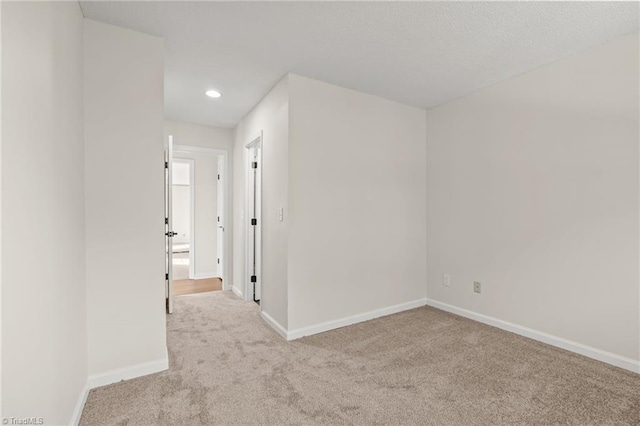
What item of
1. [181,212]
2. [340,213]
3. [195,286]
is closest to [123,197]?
[340,213]

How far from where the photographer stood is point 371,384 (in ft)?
6.84

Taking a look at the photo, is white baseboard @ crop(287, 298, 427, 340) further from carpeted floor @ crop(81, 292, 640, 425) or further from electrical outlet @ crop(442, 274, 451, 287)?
electrical outlet @ crop(442, 274, 451, 287)

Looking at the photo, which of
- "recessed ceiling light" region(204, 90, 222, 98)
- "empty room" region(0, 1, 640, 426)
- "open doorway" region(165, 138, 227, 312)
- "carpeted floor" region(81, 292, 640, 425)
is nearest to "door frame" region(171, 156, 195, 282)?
"open doorway" region(165, 138, 227, 312)

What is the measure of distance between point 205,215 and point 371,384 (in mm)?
4353

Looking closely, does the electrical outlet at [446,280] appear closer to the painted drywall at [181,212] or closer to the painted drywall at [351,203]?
the painted drywall at [351,203]

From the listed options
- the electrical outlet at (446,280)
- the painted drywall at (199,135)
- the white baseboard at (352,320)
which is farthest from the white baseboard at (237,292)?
the electrical outlet at (446,280)

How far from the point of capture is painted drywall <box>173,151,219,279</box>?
214 inches

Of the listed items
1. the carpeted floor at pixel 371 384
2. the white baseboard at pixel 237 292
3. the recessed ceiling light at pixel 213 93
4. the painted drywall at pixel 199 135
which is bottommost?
the carpeted floor at pixel 371 384

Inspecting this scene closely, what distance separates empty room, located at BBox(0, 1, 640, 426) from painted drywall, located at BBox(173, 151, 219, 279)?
5.68 feet

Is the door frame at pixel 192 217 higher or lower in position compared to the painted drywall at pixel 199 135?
lower

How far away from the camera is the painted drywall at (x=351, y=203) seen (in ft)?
9.63

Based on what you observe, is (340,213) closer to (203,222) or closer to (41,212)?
(41,212)

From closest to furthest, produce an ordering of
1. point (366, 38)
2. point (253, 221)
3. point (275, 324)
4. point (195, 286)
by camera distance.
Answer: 1. point (366, 38)
2. point (275, 324)
3. point (253, 221)
4. point (195, 286)

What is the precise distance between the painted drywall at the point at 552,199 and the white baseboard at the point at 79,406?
3.39 meters
